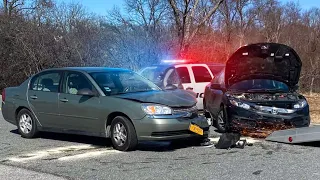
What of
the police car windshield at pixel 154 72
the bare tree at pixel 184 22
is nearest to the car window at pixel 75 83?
the police car windshield at pixel 154 72

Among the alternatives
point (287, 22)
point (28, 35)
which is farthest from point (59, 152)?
point (287, 22)

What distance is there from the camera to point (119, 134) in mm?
7688

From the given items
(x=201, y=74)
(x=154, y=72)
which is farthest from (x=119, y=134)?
(x=201, y=74)

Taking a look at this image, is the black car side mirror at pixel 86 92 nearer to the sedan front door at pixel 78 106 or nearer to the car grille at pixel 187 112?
the sedan front door at pixel 78 106

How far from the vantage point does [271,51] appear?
31.5 feet

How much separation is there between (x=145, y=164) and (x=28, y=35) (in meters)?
19.0

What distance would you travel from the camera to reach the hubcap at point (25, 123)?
9.20m

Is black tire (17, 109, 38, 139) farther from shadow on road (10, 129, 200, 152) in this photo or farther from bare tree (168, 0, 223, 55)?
bare tree (168, 0, 223, 55)

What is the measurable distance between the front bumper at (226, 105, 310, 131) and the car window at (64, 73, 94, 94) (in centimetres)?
291

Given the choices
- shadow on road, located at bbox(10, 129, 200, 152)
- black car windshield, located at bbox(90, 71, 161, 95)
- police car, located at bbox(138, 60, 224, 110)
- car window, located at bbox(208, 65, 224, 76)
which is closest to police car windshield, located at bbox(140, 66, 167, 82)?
police car, located at bbox(138, 60, 224, 110)

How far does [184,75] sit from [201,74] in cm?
57

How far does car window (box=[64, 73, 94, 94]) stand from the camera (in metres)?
8.33

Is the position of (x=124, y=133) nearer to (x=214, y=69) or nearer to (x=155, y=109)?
(x=155, y=109)

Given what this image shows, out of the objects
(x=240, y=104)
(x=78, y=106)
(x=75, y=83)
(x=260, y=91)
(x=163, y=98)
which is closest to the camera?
(x=163, y=98)
